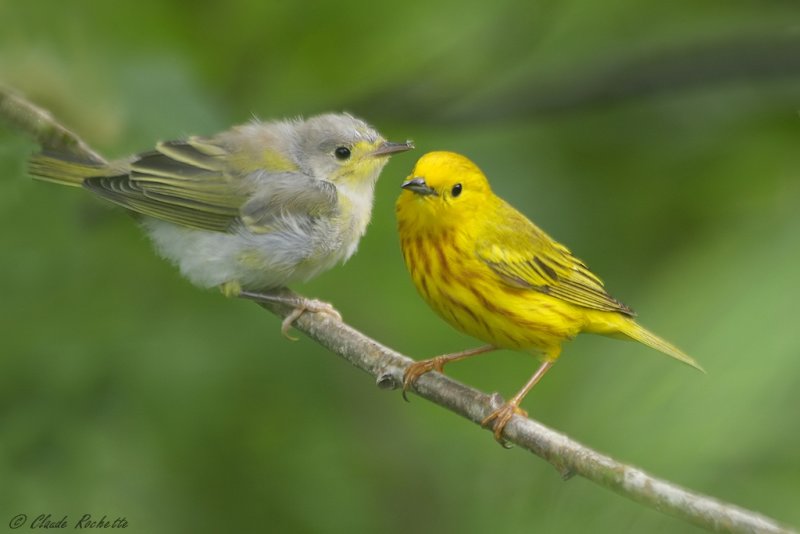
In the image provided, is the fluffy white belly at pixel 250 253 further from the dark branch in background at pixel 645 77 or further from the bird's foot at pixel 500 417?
the bird's foot at pixel 500 417

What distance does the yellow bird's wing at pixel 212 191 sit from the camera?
16.0 ft

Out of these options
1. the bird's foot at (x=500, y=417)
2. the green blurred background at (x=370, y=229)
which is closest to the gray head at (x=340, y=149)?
the green blurred background at (x=370, y=229)

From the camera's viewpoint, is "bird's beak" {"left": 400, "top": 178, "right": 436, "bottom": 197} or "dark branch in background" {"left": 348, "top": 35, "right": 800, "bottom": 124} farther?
"dark branch in background" {"left": 348, "top": 35, "right": 800, "bottom": 124}

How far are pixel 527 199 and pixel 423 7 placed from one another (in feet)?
3.96

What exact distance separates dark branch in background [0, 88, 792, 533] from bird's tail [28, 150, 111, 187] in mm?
69

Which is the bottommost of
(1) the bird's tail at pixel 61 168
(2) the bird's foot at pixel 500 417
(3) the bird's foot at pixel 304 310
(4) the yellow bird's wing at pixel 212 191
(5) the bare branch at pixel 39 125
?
(2) the bird's foot at pixel 500 417

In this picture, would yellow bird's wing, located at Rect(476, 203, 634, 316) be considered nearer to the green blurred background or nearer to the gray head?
the green blurred background

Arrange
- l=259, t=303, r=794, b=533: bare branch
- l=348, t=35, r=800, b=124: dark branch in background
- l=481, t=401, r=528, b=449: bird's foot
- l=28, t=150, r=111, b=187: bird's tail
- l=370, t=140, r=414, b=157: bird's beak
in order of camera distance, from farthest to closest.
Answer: l=370, t=140, r=414, b=157: bird's beak < l=28, t=150, r=111, b=187: bird's tail < l=348, t=35, r=800, b=124: dark branch in background < l=481, t=401, r=528, b=449: bird's foot < l=259, t=303, r=794, b=533: bare branch

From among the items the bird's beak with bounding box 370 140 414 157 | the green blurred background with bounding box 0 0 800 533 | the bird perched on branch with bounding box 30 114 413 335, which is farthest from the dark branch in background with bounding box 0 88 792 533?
the bird's beak with bounding box 370 140 414 157

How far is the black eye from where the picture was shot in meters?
5.08

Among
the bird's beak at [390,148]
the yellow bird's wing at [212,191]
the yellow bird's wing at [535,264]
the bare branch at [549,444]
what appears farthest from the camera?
the yellow bird's wing at [212,191]

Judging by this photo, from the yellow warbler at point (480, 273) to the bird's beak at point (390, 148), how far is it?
579mm

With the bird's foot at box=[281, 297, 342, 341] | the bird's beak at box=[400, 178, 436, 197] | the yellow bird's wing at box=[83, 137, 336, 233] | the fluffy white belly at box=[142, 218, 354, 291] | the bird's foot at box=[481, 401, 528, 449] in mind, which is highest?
the yellow bird's wing at box=[83, 137, 336, 233]

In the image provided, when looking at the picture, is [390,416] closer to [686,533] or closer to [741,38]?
[741,38]
